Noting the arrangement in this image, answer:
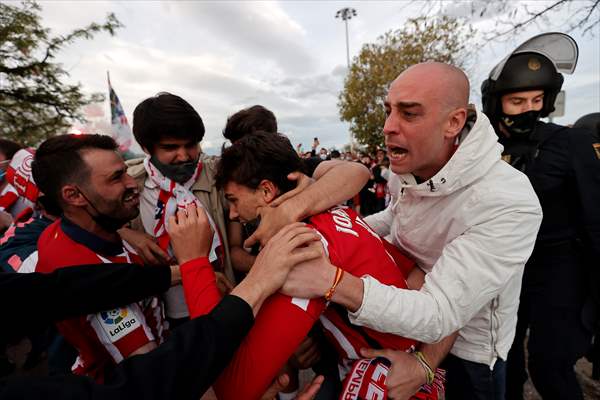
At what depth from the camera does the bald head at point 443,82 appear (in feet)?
4.88

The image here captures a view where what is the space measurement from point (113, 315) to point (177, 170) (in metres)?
0.98

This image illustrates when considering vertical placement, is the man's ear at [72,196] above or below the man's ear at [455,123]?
below

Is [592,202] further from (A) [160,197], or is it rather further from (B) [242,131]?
(A) [160,197]

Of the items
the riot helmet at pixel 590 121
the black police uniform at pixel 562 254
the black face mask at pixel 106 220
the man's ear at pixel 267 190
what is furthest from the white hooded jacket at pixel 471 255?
the riot helmet at pixel 590 121

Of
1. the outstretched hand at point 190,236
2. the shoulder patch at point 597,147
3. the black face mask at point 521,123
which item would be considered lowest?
the outstretched hand at point 190,236

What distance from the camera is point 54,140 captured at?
1.78 meters

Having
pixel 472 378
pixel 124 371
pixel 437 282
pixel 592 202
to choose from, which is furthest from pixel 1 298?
pixel 592 202

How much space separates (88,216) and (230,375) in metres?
1.25

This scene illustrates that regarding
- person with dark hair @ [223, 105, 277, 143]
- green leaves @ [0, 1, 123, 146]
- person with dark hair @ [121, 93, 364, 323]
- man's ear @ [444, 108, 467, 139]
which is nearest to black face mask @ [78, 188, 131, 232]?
person with dark hair @ [121, 93, 364, 323]

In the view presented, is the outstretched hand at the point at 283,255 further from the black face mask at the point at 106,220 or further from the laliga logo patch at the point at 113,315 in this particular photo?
the black face mask at the point at 106,220

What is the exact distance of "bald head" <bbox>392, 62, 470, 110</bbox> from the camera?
1486 mm

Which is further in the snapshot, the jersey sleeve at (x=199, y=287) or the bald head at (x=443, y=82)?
the bald head at (x=443, y=82)

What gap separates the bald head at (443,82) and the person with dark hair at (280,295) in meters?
0.73

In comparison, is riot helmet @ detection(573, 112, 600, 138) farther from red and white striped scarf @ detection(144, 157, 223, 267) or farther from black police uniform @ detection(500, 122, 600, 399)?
red and white striped scarf @ detection(144, 157, 223, 267)
